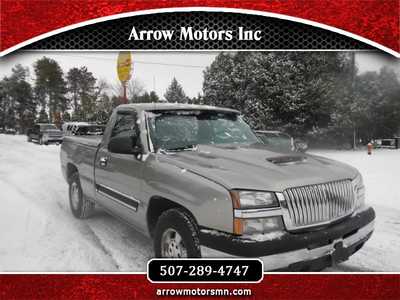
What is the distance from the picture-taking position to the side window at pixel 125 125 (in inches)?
153

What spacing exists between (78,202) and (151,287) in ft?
8.30

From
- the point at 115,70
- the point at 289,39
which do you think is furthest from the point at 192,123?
the point at 289,39

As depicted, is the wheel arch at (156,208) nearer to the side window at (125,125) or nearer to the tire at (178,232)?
the tire at (178,232)

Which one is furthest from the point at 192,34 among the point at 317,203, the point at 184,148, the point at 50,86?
the point at 317,203

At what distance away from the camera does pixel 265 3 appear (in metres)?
3.21

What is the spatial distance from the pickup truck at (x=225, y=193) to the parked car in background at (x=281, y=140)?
385mm

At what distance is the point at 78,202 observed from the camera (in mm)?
5129

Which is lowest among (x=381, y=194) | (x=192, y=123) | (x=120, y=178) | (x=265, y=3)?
(x=381, y=194)

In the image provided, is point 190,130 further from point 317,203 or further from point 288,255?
point 288,255

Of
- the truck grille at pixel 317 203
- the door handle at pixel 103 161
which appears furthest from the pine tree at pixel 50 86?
the truck grille at pixel 317 203

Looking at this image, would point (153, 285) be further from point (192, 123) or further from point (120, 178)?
point (192, 123)

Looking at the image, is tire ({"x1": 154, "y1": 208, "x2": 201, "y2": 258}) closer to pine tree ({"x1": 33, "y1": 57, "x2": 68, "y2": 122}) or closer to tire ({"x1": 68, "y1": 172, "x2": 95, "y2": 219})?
pine tree ({"x1": 33, "y1": 57, "x2": 68, "y2": 122})

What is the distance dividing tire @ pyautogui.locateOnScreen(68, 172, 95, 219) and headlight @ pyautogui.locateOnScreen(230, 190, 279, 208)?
2.80 m

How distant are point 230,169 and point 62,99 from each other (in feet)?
7.75
